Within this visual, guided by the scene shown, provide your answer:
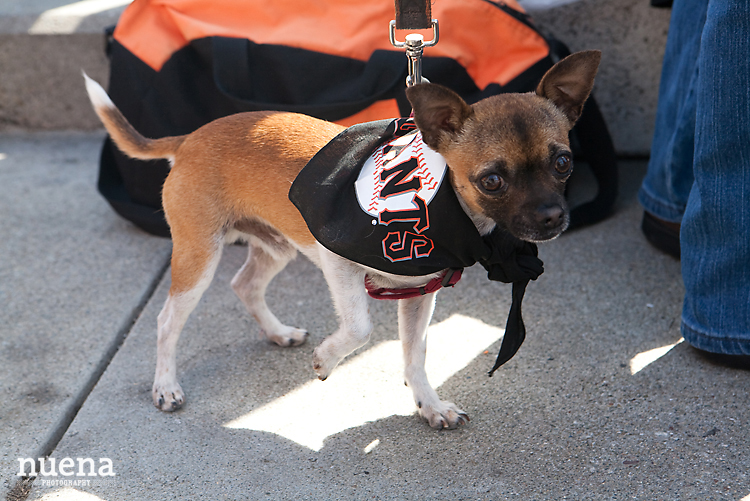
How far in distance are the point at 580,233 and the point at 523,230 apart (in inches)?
94.2

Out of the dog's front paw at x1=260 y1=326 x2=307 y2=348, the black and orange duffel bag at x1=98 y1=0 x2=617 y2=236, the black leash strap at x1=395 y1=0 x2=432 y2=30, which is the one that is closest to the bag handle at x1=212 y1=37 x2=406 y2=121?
the black and orange duffel bag at x1=98 y1=0 x2=617 y2=236

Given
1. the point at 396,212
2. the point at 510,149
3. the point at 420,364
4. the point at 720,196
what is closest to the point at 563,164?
the point at 510,149

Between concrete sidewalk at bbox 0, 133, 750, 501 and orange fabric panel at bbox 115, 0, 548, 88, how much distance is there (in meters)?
1.26

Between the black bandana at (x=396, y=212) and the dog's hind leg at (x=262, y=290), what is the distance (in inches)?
32.4

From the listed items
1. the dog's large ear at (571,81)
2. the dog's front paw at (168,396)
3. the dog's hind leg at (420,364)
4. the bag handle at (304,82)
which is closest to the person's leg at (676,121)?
the dog's large ear at (571,81)

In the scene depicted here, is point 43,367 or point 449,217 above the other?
point 449,217

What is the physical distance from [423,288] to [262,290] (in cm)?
104

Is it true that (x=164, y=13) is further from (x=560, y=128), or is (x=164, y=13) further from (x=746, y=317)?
(x=746, y=317)

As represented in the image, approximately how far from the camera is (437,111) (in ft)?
7.16

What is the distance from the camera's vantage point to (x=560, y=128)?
225 centimetres

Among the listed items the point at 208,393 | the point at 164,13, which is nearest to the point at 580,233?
the point at 208,393

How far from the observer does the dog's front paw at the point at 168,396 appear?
113 inches

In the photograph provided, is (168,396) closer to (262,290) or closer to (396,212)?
(262,290)

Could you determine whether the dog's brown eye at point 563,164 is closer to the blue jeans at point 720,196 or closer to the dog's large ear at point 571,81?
the dog's large ear at point 571,81
